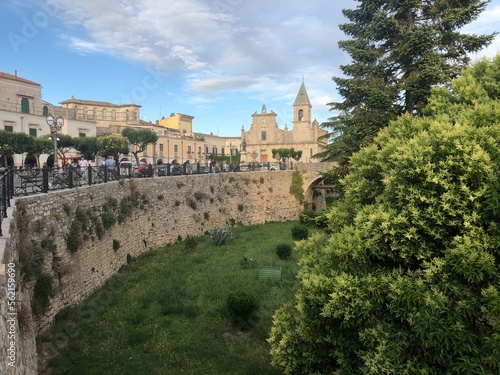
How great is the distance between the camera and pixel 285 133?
212 ft

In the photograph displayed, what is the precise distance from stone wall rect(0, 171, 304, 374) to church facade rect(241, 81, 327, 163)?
108ft

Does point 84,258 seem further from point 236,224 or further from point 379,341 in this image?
point 236,224

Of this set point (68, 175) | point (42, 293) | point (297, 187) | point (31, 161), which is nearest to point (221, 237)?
point (68, 175)

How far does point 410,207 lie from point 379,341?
5.98 ft

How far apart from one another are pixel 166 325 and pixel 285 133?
5599 centimetres

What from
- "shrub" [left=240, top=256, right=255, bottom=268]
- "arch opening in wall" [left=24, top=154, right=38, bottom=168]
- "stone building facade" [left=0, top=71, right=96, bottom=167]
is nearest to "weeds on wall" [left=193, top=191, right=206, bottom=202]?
"shrub" [left=240, top=256, right=255, bottom=268]

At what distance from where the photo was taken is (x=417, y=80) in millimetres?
12234

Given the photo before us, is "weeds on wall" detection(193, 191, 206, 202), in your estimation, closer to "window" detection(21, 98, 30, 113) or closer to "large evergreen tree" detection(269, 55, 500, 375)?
"large evergreen tree" detection(269, 55, 500, 375)

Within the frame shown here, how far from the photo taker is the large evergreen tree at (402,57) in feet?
40.4

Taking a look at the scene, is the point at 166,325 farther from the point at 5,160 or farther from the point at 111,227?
the point at 5,160

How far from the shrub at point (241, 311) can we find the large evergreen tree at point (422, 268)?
4.59m

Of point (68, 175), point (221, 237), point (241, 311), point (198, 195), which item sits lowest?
point (241, 311)

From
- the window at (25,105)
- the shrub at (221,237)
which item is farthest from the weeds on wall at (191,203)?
the window at (25,105)

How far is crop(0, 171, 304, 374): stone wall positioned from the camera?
812 cm
